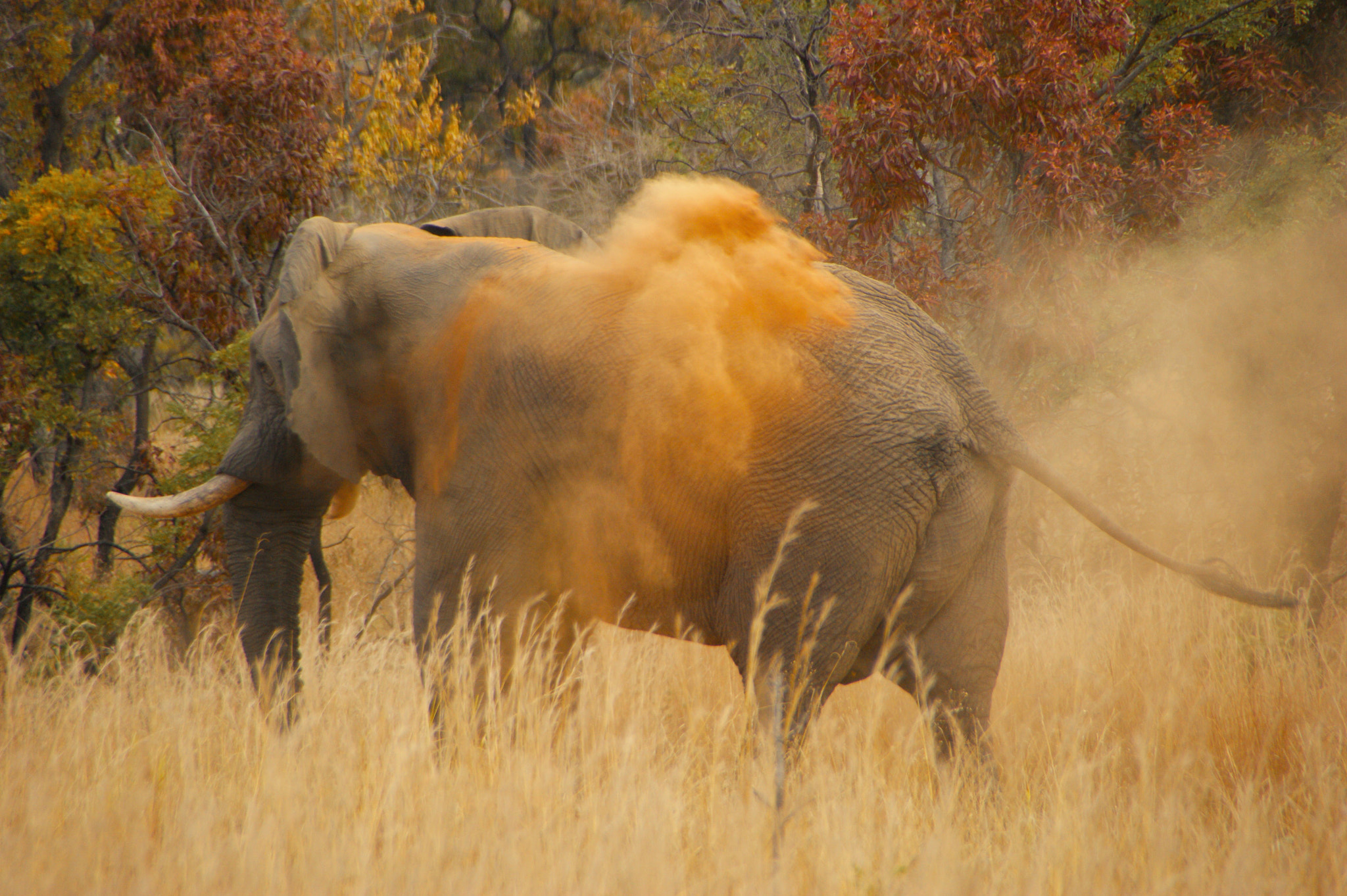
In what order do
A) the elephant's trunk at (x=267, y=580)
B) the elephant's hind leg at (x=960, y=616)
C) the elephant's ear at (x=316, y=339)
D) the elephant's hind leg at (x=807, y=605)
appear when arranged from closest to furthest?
the elephant's hind leg at (x=807, y=605) → the elephant's hind leg at (x=960, y=616) → the elephant's ear at (x=316, y=339) → the elephant's trunk at (x=267, y=580)

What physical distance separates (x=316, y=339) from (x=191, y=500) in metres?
0.95

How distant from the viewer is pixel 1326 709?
4.65m

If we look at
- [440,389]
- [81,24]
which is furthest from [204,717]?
[81,24]

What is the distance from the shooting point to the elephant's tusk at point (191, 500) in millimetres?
4363

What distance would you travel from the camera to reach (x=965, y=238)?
24.3 ft

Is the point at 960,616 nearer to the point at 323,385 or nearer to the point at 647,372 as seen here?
the point at 647,372

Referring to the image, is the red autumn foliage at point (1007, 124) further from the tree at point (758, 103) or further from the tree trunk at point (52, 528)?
the tree trunk at point (52, 528)

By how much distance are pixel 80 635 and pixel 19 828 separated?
3.16 m

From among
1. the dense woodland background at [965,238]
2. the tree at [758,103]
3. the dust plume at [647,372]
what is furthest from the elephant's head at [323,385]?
the tree at [758,103]

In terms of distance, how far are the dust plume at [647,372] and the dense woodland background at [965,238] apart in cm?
240

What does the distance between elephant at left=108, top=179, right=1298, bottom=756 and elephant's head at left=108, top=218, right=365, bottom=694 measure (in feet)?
0.06

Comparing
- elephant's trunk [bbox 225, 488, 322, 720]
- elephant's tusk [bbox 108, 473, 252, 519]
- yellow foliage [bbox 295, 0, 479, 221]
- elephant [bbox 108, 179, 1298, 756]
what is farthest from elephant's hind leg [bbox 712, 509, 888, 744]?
yellow foliage [bbox 295, 0, 479, 221]

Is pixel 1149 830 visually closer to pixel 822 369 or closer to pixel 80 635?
pixel 822 369

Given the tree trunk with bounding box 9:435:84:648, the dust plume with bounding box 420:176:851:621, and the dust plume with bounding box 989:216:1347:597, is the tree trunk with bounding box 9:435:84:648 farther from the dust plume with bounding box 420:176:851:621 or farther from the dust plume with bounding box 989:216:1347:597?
the dust plume with bounding box 989:216:1347:597
